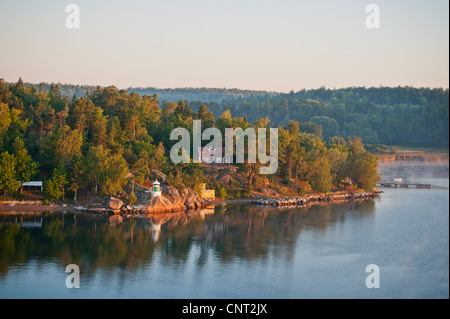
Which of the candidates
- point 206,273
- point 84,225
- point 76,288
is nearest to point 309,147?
point 84,225

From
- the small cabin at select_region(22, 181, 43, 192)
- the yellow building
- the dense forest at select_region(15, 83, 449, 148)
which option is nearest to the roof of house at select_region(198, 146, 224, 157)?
the yellow building

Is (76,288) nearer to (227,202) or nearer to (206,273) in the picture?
(206,273)

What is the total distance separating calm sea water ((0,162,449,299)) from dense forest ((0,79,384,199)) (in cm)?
523

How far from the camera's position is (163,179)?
51.9 m

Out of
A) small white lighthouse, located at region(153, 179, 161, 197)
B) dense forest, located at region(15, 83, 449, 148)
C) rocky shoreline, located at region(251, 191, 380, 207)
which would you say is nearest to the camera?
small white lighthouse, located at region(153, 179, 161, 197)

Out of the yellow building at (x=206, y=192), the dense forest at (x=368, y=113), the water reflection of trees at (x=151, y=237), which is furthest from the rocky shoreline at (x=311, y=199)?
the dense forest at (x=368, y=113)

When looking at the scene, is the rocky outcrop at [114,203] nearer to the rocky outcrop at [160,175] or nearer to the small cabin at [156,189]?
the small cabin at [156,189]

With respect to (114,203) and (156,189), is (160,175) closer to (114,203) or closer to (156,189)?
(156,189)

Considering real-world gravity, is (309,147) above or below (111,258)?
above

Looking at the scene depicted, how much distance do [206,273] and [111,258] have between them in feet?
19.5

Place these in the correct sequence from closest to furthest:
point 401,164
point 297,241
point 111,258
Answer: point 111,258 < point 297,241 < point 401,164

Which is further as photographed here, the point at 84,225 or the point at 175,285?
the point at 84,225

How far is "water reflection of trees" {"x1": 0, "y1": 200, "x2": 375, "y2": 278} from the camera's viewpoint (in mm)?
32906

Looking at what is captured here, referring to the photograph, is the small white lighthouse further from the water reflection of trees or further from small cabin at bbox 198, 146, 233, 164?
small cabin at bbox 198, 146, 233, 164
